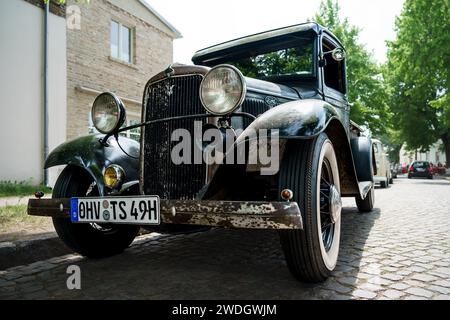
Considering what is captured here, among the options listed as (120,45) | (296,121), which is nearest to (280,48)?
(296,121)

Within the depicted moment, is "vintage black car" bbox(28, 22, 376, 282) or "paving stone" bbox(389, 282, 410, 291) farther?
"paving stone" bbox(389, 282, 410, 291)

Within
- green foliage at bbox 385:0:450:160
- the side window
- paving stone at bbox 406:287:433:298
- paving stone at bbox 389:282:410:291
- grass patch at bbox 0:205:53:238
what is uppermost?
green foliage at bbox 385:0:450:160

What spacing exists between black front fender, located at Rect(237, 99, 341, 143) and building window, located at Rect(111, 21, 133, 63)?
902cm

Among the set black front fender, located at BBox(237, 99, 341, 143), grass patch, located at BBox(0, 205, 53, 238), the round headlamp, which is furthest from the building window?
black front fender, located at BBox(237, 99, 341, 143)

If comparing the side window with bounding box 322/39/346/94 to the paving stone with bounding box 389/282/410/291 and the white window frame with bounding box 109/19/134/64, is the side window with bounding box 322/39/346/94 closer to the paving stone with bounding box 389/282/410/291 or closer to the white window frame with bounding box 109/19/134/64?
the paving stone with bounding box 389/282/410/291

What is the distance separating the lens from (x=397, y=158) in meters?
53.2

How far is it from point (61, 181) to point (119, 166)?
55 centimetres

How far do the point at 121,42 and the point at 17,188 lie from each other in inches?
213

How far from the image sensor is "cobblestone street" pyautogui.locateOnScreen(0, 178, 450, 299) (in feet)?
7.18

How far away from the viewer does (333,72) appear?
4.15 metres

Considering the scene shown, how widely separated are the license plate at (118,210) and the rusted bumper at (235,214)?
0.09 meters

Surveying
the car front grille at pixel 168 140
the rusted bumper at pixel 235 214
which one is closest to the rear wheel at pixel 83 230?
the car front grille at pixel 168 140

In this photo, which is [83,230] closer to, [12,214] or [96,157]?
[96,157]
